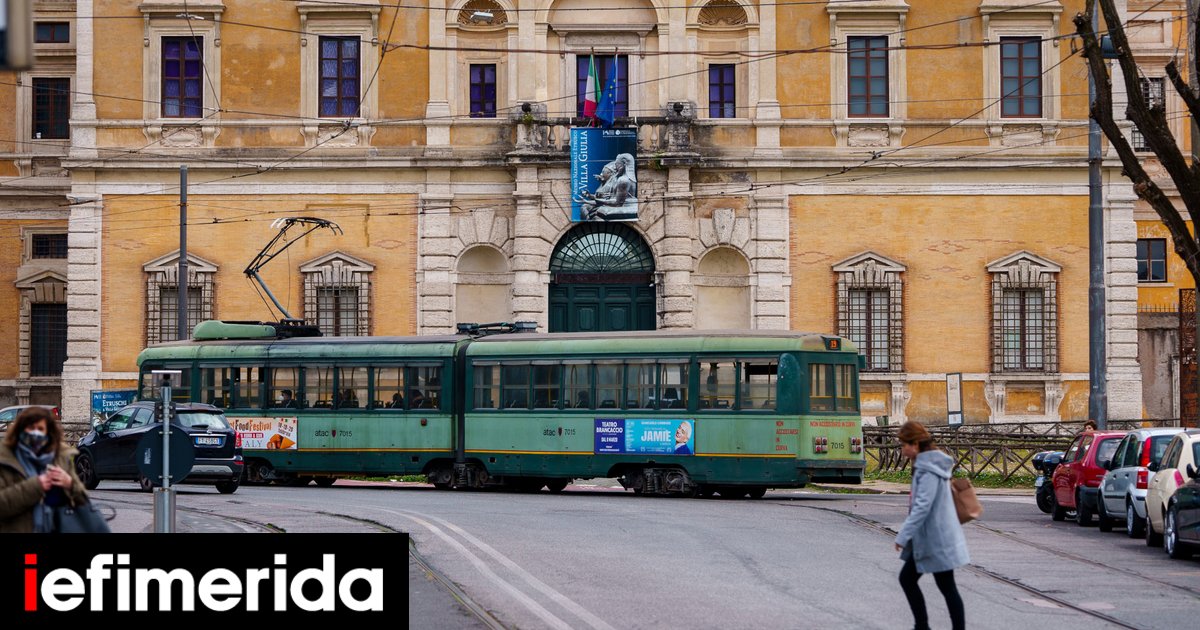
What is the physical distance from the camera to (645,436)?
3191 cm

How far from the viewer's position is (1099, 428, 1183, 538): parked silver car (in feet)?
79.0

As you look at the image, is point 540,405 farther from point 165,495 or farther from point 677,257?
point 165,495

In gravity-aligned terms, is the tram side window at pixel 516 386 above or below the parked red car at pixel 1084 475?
above

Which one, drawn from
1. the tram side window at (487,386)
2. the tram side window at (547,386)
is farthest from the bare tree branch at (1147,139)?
the tram side window at (487,386)

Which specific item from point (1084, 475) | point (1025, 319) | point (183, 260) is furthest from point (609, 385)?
point (1025, 319)

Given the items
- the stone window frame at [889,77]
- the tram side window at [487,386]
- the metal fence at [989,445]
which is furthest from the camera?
the stone window frame at [889,77]

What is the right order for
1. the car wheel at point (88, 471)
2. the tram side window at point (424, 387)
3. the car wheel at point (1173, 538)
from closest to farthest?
the car wheel at point (1173, 538) < the car wheel at point (88, 471) < the tram side window at point (424, 387)

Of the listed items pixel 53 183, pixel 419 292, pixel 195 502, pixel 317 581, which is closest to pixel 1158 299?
pixel 419 292

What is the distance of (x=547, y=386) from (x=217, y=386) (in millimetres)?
7510

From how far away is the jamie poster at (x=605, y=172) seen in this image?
46188 mm

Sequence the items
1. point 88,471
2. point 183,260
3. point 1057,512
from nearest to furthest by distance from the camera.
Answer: point 1057,512 < point 88,471 < point 183,260

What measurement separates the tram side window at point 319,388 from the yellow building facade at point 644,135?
1171 cm

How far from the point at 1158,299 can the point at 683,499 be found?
31921 mm

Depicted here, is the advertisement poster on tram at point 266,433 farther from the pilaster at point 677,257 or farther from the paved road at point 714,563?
the pilaster at point 677,257
